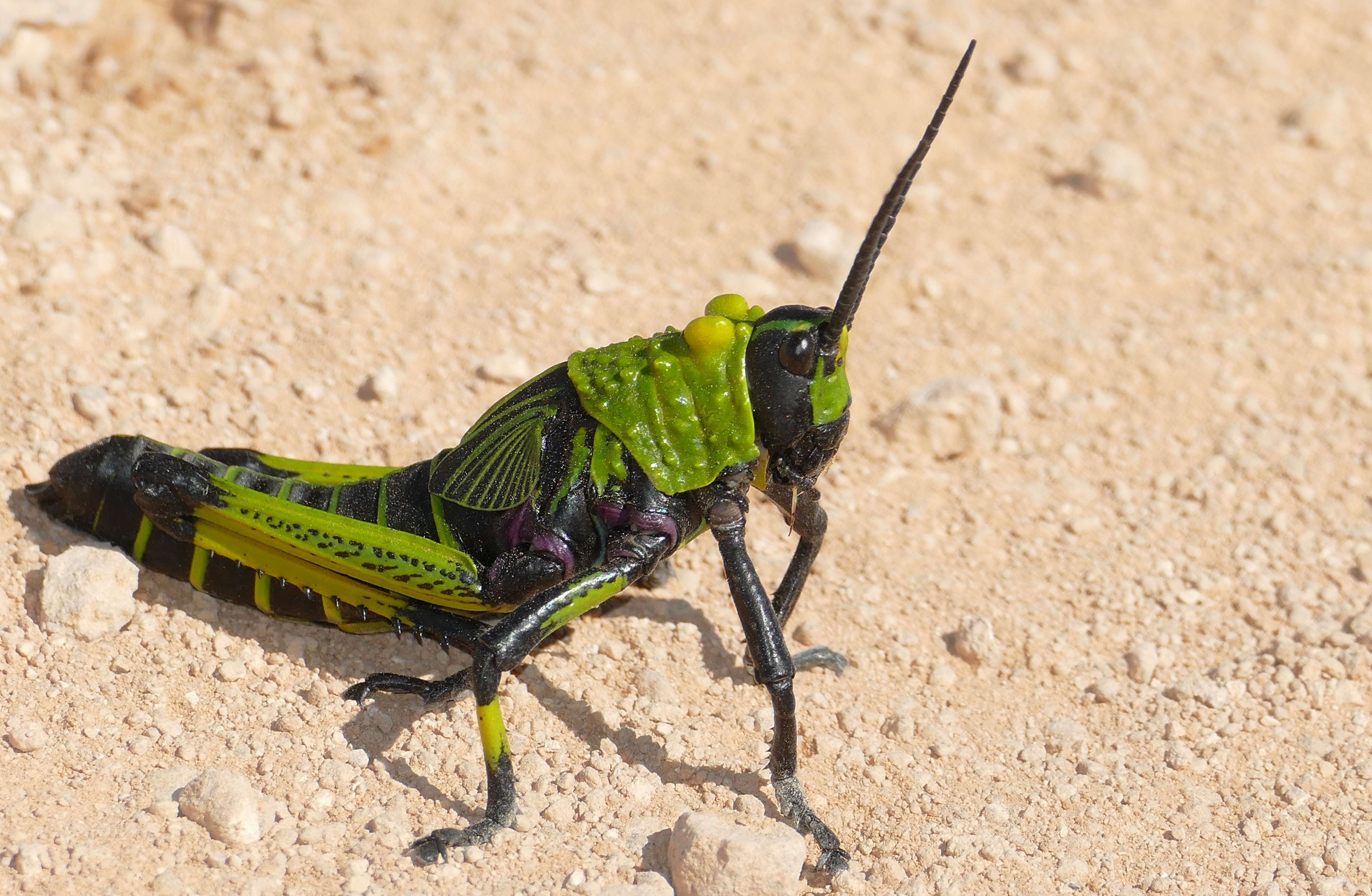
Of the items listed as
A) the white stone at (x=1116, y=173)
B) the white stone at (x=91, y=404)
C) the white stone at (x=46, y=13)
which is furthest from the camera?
the white stone at (x=1116, y=173)

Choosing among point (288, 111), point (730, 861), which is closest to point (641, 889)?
point (730, 861)

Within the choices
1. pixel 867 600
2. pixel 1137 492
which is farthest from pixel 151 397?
pixel 1137 492

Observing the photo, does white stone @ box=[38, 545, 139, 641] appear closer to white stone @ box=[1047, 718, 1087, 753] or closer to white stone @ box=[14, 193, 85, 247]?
white stone @ box=[14, 193, 85, 247]

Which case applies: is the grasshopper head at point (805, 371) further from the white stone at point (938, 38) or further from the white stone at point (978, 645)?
the white stone at point (938, 38)

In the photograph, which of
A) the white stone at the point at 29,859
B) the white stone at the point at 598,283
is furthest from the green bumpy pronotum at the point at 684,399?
the white stone at the point at 598,283

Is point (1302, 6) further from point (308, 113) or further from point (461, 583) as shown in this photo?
point (461, 583)

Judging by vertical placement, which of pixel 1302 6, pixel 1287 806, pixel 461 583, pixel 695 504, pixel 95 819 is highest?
pixel 1302 6

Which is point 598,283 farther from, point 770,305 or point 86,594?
point 86,594
